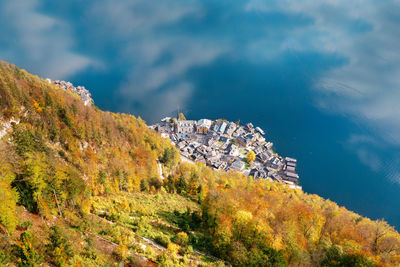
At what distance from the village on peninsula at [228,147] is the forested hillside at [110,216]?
82.1 feet

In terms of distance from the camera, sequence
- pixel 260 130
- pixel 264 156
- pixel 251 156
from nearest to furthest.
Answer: pixel 251 156
pixel 264 156
pixel 260 130

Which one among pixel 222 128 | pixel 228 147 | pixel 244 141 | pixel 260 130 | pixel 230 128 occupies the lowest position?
pixel 228 147

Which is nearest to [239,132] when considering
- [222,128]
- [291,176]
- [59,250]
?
[222,128]

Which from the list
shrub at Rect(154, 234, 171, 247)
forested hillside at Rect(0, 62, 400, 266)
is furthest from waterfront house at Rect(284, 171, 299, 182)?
shrub at Rect(154, 234, 171, 247)

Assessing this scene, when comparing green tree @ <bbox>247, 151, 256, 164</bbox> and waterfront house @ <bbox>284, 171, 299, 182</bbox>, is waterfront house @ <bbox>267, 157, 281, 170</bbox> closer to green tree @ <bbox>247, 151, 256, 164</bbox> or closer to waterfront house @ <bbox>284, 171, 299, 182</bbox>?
waterfront house @ <bbox>284, 171, 299, 182</bbox>

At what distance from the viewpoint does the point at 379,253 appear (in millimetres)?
23703

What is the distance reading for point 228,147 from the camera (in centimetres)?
7062

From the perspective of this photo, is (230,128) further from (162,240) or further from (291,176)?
(162,240)

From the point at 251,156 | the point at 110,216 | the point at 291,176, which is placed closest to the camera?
the point at 110,216

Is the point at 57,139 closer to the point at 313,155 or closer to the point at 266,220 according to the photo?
the point at 266,220

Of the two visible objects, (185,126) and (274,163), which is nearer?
(274,163)

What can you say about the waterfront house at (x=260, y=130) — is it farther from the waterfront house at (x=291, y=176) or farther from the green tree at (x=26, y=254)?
the green tree at (x=26, y=254)

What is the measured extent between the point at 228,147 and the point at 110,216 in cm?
5117

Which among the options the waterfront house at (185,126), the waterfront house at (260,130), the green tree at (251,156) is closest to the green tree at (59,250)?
the green tree at (251,156)
